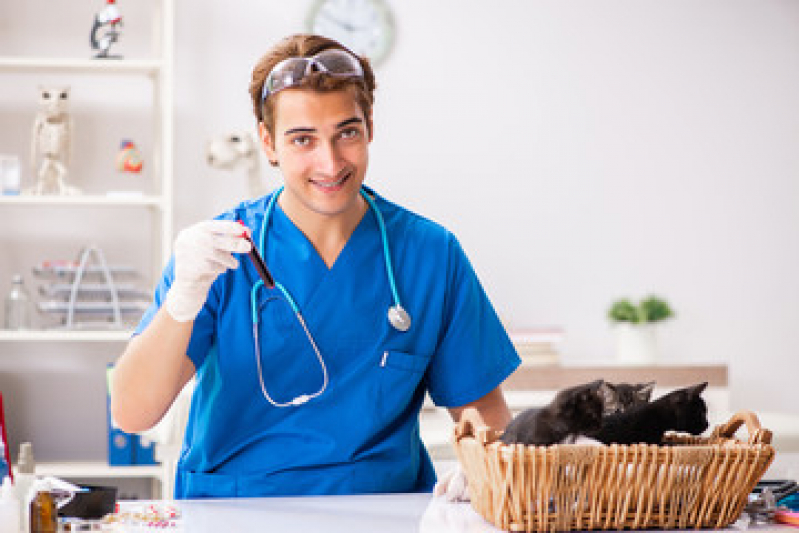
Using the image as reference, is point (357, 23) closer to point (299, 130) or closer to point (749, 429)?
point (299, 130)

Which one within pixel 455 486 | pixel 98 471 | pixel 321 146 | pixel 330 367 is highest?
pixel 321 146

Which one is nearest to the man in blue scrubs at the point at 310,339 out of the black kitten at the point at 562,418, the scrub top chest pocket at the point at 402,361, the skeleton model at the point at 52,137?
the scrub top chest pocket at the point at 402,361

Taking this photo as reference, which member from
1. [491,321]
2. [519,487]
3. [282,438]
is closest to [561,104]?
[491,321]

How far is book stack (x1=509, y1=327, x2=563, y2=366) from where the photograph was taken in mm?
3285

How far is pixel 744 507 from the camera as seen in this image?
1.24 m

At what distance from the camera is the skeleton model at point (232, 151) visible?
329 centimetres

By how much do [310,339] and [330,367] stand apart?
0.05 metres

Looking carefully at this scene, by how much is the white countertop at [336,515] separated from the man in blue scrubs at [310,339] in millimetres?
122

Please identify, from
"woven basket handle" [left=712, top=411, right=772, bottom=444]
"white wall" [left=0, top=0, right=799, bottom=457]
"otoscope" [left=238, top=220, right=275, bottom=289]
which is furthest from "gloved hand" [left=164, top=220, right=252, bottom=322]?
"white wall" [left=0, top=0, right=799, bottom=457]

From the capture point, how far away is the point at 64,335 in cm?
315

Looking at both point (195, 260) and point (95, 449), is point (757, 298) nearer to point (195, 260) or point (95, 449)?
point (95, 449)

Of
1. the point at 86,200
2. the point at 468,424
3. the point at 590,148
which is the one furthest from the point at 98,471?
the point at 468,424

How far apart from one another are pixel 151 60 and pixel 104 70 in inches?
6.3

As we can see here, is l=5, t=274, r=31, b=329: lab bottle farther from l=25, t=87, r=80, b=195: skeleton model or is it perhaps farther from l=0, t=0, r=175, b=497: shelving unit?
l=25, t=87, r=80, b=195: skeleton model
